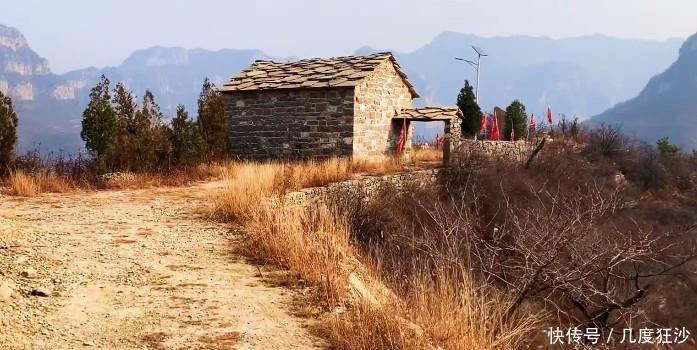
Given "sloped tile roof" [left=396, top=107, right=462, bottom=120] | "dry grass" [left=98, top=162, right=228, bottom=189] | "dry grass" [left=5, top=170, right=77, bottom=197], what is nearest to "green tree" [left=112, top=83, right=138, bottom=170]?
"dry grass" [left=98, top=162, right=228, bottom=189]

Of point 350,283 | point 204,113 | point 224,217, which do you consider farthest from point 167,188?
point 350,283

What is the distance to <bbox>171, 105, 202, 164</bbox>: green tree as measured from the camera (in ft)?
37.9

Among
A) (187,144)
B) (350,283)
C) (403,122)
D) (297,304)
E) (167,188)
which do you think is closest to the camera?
(297,304)

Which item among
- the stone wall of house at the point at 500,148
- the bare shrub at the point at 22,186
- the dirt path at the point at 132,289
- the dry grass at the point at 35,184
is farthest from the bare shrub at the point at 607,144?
the bare shrub at the point at 22,186

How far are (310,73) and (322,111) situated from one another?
177cm

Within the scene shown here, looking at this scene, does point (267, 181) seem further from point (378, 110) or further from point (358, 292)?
point (378, 110)

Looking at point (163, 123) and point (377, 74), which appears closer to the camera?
point (163, 123)

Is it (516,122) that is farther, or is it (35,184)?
(516,122)

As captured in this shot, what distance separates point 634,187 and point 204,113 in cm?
1936

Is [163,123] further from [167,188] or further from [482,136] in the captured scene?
[482,136]

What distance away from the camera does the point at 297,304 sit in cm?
397

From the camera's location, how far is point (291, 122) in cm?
1509

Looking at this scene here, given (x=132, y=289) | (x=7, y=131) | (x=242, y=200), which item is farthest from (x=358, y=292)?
(x=7, y=131)

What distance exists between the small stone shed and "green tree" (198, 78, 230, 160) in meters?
2.02
